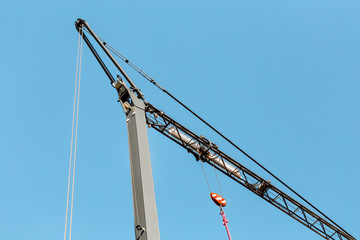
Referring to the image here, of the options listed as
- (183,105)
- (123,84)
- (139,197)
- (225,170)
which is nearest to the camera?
(139,197)

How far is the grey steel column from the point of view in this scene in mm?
7410

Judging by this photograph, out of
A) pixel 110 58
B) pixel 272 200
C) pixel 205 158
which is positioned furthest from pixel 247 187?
pixel 110 58

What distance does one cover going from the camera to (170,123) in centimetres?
1516

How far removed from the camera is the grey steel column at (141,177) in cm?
741

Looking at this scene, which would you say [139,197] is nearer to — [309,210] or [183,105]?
[183,105]

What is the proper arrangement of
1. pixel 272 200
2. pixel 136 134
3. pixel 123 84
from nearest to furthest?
pixel 136 134 → pixel 123 84 → pixel 272 200

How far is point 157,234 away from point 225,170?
10.7 meters

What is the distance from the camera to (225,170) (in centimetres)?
1780

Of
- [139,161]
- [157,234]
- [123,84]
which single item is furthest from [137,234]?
[123,84]

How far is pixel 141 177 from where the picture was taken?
8297mm

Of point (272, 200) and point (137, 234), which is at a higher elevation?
point (272, 200)

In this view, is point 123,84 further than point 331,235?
No

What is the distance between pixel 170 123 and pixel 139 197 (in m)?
7.37

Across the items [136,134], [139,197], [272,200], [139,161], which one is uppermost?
[272,200]
